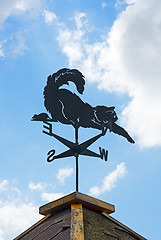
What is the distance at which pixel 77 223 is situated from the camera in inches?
104

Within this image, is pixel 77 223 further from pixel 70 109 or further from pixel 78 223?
pixel 70 109

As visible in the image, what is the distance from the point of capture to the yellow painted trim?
8.36ft

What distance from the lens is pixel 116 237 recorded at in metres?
2.91

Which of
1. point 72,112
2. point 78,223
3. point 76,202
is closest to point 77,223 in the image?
point 78,223

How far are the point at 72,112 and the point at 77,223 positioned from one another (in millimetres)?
1409

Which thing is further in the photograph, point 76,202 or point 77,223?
point 76,202

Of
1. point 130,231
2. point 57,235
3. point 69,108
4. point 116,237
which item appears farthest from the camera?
point 69,108

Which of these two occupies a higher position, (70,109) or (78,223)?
(70,109)

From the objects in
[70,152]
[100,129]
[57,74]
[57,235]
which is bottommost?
[57,235]

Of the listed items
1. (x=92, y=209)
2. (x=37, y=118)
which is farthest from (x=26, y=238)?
(x=37, y=118)

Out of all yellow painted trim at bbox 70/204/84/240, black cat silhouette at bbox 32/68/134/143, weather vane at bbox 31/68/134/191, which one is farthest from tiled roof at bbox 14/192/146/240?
black cat silhouette at bbox 32/68/134/143

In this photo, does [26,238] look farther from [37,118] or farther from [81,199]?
[37,118]

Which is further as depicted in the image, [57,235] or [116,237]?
[116,237]

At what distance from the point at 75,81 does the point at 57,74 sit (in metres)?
0.25
